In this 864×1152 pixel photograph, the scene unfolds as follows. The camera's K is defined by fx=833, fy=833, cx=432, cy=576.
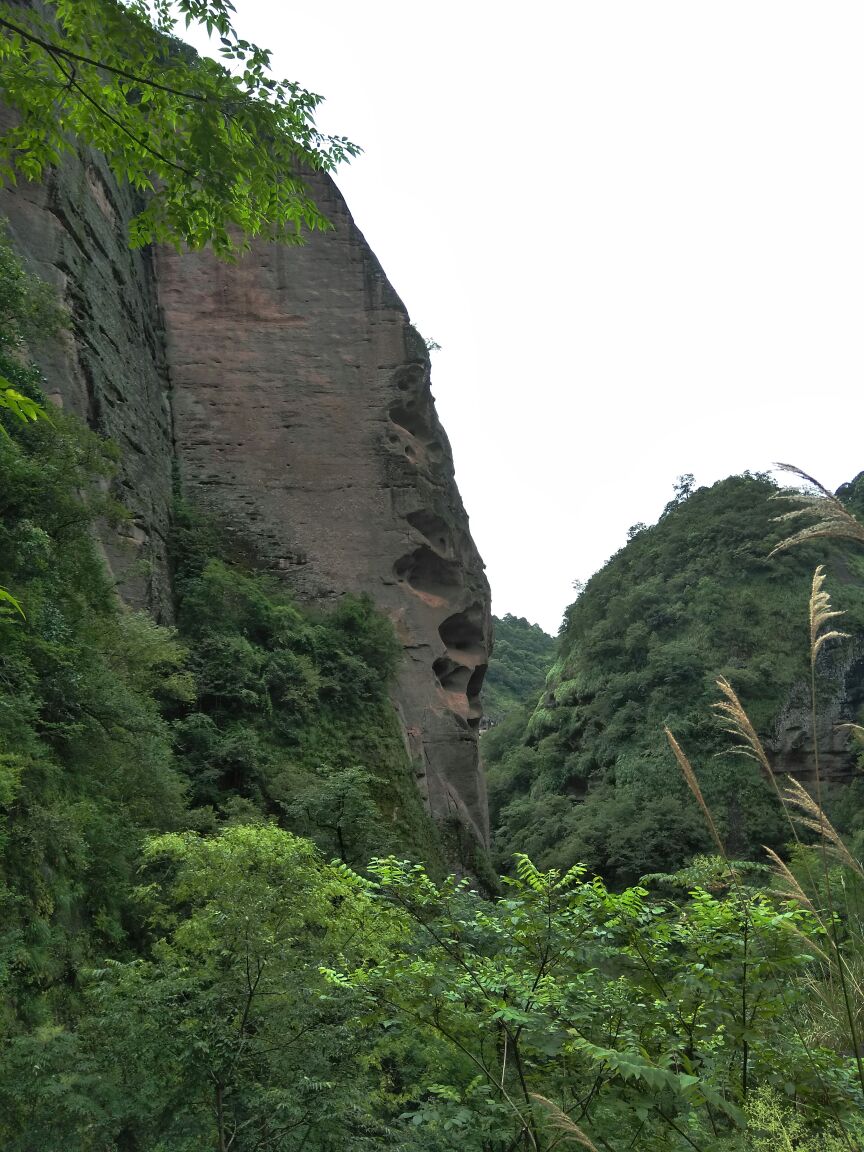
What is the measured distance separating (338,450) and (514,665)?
44705mm

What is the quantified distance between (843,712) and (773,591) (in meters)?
6.81

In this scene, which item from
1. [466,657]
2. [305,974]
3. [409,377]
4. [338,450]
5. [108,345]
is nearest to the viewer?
[305,974]

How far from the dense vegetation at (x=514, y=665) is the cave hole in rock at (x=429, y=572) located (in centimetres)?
3207

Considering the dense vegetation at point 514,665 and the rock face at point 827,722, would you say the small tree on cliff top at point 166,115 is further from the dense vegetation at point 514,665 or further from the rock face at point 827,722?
the dense vegetation at point 514,665

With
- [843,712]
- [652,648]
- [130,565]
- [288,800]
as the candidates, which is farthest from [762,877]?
[130,565]

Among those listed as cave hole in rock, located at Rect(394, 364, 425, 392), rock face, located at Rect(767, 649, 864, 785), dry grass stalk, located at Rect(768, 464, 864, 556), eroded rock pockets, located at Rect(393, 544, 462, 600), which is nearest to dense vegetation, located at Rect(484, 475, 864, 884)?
rock face, located at Rect(767, 649, 864, 785)

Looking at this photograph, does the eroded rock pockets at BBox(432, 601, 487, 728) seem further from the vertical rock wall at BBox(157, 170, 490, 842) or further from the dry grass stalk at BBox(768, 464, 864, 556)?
the dry grass stalk at BBox(768, 464, 864, 556)

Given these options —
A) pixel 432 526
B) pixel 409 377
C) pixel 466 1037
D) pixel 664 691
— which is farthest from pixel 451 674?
pixel 664 691

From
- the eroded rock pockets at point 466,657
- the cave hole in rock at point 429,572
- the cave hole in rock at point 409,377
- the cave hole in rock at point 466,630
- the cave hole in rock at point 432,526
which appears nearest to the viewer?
the cave hole in rock at point 429,572

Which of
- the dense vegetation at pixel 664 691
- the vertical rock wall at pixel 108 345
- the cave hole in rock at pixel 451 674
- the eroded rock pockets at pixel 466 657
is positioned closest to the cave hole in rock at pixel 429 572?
the eroded rock pockets at pixel 466 657

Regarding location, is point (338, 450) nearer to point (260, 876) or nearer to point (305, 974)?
point (260, 876)

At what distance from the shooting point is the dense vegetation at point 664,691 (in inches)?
1099

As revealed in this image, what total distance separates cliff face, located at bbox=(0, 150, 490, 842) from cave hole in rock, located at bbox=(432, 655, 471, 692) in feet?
0.13

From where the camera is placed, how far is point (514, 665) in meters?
61.2
